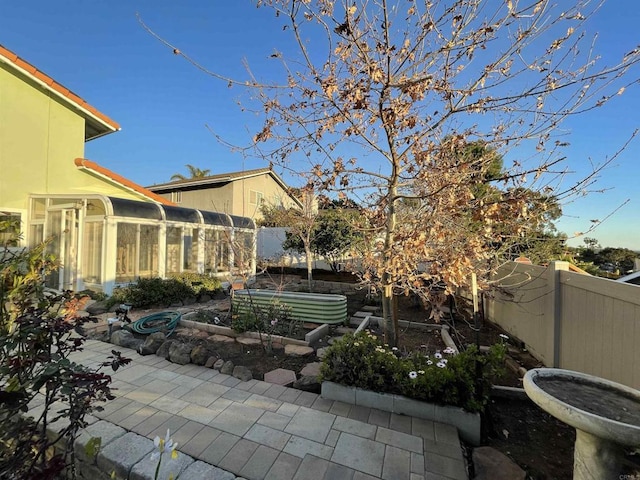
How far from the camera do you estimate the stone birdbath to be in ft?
5.54

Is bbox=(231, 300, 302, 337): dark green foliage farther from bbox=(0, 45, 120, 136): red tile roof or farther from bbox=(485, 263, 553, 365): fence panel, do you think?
bbox=(0, 45, 120, 136): red tile roof

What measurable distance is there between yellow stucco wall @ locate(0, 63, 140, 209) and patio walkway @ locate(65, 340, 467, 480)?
32.7 feet

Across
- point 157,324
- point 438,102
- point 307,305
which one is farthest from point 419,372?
point 157,324

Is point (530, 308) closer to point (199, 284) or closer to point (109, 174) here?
point (199, 284)

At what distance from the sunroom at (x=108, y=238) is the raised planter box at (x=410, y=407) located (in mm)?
5442

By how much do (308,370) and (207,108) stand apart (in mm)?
5928

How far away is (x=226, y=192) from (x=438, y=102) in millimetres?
17024

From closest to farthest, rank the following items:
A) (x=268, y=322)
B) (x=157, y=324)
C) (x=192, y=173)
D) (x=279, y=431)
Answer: (x=279, y=431)
(x=268, y=322)
(x=157, y=324)
(x=192, y=173)

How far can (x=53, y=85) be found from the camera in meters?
10.4

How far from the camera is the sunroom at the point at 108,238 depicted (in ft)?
29.9

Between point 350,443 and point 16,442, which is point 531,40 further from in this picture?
point 16,442

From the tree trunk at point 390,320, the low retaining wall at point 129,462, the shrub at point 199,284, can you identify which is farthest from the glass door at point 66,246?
the tree trunk at point 390,320

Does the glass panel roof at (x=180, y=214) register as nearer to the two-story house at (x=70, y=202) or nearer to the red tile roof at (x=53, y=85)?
the two-story house at (x=70, y=202)

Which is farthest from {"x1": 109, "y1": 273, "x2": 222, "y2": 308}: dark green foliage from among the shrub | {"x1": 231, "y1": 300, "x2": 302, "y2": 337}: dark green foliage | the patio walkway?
the patio walkway
